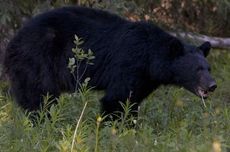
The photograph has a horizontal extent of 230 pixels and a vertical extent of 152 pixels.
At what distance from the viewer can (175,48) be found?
24.5 ft

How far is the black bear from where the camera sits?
24.4 ft

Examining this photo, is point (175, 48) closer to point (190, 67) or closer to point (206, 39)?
point (190, 67)

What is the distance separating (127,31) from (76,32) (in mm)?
691

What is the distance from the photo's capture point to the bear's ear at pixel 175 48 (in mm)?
7414

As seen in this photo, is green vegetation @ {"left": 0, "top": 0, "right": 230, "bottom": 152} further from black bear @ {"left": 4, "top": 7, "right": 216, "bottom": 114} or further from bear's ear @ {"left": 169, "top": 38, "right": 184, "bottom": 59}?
bear's ear @ {"left": 169, "top": 38, "right": 184, "bottom": 59}

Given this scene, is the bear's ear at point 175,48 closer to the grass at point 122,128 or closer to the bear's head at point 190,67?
the bear's head at point 190,67

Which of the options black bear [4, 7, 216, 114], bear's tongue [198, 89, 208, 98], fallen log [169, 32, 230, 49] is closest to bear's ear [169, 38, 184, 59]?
black bear [4, 7, 216, 114]

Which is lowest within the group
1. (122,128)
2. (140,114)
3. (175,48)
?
(140,114)

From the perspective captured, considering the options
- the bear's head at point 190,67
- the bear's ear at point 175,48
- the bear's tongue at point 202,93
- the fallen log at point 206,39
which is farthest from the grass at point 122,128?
the fallen log at point 206,39

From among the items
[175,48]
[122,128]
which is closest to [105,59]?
[175,48]

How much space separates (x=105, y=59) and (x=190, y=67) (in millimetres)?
1128

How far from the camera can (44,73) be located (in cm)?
774

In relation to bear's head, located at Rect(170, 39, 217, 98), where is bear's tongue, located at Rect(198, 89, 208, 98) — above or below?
below

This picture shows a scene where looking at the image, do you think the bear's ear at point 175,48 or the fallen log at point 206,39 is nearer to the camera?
the bear's ear at point 175,48
